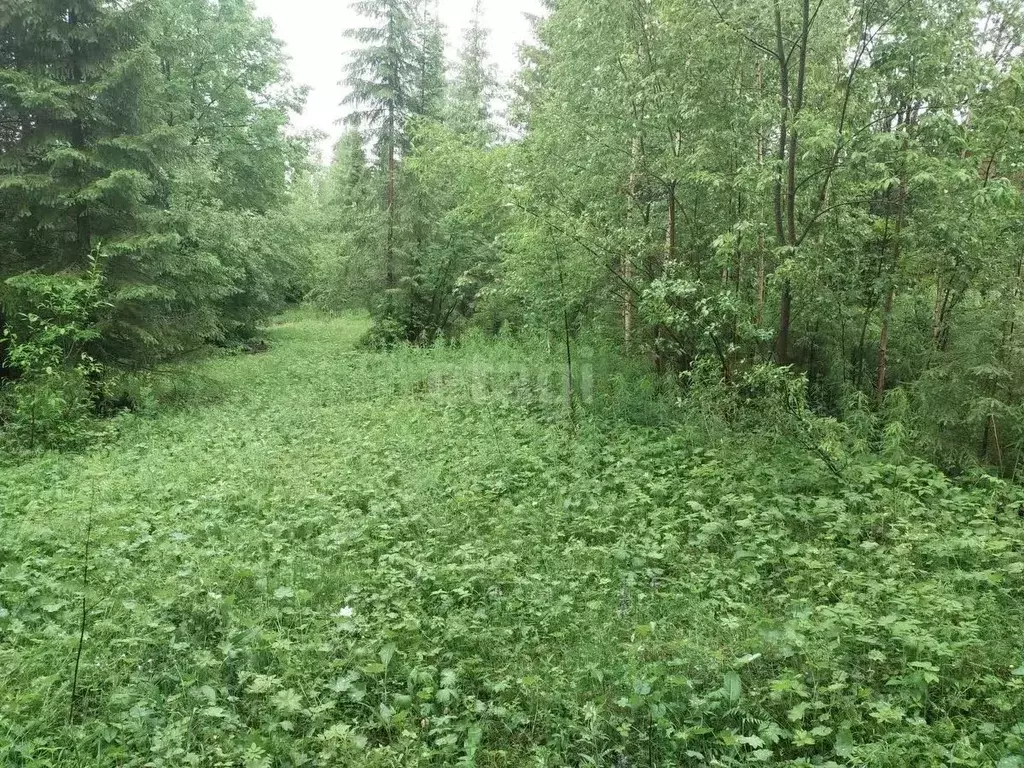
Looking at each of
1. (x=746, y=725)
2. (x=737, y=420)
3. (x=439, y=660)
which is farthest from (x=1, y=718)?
(x=737, y=420)

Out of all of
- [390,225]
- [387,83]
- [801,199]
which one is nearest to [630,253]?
[801,199]

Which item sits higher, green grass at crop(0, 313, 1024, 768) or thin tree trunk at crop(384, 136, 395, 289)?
thin tree trunk at crop(384, 136, 395, 289)

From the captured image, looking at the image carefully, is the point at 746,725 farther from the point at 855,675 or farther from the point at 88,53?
the point at 88,53

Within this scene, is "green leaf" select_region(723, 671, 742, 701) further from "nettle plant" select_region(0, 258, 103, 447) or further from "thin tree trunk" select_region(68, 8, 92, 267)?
"thin tree trunk" select_region(68, 8, 92, 267)

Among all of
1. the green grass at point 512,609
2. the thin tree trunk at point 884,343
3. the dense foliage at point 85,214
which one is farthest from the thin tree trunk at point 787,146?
the dense foliage at point 85,214

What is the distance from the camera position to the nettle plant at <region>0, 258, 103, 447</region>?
24.5 feet

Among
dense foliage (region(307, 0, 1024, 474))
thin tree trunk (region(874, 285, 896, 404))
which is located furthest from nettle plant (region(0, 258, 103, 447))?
thin tree trunk (region(874, 285, 896, 404))

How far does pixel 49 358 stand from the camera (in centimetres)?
775

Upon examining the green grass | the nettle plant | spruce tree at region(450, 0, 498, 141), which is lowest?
the green grass

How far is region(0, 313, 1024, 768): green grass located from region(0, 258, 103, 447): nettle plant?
748 mm

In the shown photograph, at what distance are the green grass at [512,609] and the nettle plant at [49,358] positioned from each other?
0.75 m

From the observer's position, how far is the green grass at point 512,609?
2.93m

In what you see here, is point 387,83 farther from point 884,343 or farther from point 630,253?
point 884,343

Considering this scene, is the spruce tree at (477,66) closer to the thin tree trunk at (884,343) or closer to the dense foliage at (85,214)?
the dense foliage at (85,214)
